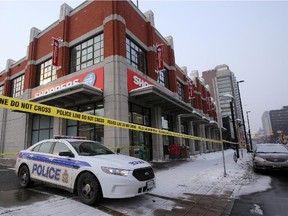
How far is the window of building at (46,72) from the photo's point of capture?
19.4 metres

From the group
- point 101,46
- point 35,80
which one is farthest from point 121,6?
point 35,80

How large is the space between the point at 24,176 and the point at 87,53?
12.2 metres

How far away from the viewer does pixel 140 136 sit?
16312 mm

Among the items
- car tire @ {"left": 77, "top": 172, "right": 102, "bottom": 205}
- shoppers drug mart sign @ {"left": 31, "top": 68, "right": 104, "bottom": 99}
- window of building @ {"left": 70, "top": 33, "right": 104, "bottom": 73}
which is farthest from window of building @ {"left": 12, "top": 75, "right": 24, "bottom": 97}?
car tire @ {"left": 77, "top": 172, "right": 102, "bottom": 205}

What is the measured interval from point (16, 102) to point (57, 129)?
1264 centimetres

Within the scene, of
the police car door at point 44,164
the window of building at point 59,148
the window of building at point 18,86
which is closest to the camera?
the police car door at point 44,164

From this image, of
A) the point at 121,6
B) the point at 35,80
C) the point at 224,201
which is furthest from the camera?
the point at 35,80

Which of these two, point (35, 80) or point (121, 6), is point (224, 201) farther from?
point (35, 80)

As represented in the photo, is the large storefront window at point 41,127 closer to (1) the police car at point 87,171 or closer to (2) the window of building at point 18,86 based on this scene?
(2) the window of building at point 18,86

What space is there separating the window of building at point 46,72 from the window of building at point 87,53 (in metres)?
2.74

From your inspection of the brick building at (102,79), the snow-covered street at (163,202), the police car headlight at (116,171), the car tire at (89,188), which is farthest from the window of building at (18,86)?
the police car headlight at (116,171)

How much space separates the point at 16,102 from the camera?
16.2ft

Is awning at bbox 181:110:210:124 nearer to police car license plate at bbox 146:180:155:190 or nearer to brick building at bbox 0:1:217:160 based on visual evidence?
brick building at bbox 0:1:217:160

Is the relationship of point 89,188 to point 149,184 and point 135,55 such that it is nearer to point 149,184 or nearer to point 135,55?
point 149,184
